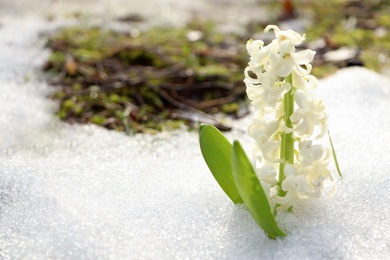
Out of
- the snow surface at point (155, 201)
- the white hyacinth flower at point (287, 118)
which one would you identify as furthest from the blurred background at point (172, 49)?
the white hyacinth flower at point (287, 118)

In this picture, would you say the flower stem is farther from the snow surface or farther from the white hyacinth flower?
the snow surface

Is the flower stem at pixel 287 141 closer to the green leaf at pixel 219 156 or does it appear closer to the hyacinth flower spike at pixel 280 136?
the hyacinth flower spike at pixel 280 136

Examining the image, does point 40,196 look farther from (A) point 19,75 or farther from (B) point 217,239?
(A) point 19,75

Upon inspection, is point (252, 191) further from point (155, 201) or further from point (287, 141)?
point (155, 201)

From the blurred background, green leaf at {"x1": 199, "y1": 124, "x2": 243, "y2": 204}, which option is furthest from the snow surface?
the blurred background

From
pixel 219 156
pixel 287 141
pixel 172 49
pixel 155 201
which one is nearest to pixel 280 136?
pixel 287 141

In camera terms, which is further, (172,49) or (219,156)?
(172,49)

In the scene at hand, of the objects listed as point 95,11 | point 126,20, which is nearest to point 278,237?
point 126,20
